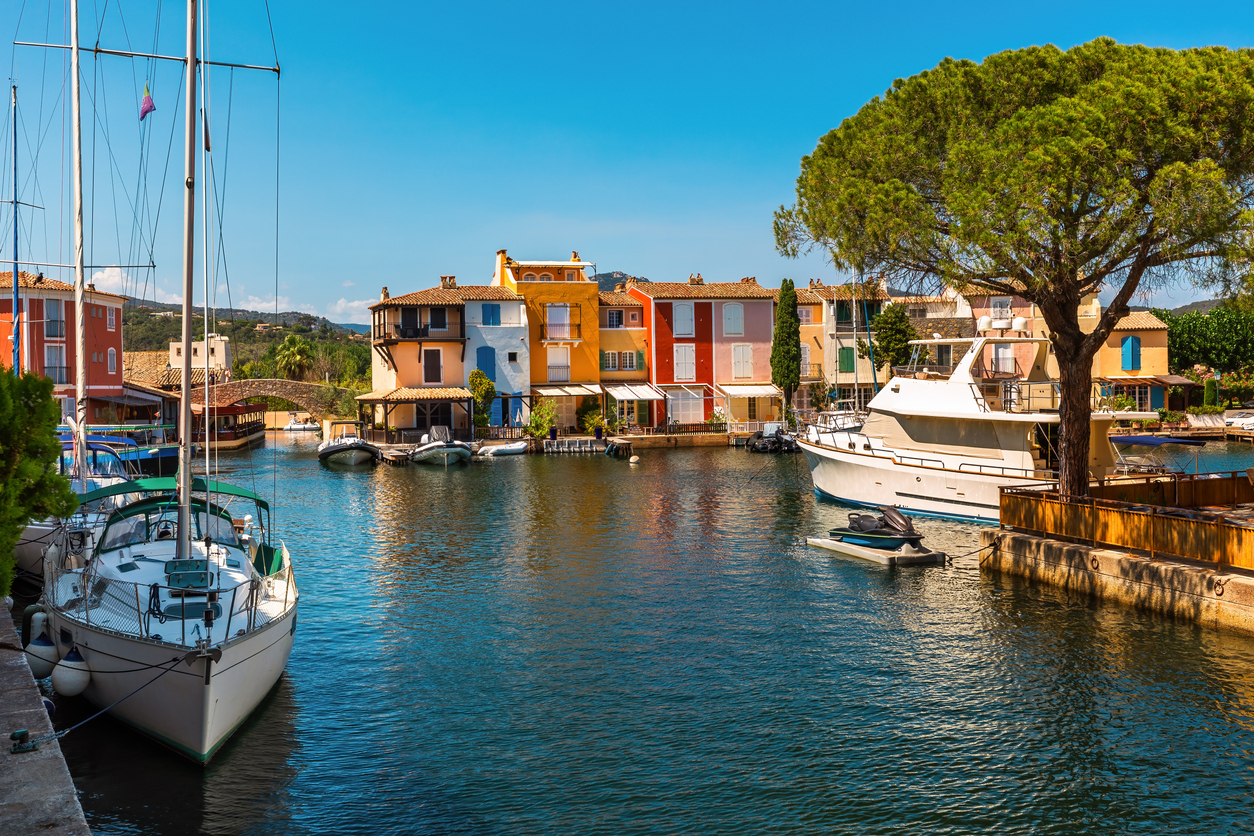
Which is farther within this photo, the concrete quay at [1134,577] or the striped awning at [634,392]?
the striped awning at [634,392]

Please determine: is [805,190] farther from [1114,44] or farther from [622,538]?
[622,538]

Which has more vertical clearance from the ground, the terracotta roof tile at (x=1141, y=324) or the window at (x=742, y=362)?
the terracotta roof tile at (x=1141, y=324)

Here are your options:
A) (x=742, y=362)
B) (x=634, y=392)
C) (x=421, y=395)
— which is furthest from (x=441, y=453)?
(x=742, y=362)

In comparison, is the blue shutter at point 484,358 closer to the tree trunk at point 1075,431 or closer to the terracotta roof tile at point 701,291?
the terracotta roof tile at point 701,291

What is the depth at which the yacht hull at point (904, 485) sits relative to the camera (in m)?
27.2

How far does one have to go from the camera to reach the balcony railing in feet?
193

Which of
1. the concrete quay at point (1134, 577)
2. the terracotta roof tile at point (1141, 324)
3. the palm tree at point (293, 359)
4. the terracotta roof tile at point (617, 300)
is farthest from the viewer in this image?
the palm tree at point (293, 359)

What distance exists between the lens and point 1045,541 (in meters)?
19.2

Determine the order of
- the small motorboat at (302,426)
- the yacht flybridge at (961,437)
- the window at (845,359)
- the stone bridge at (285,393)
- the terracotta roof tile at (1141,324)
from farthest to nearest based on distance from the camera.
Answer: the small motorboat at (302,426)
the stone bridge at (285,393)
the window at (845,359)
the terracotta roof tile at (1141,324)
the yacht flybridge at (961,437)

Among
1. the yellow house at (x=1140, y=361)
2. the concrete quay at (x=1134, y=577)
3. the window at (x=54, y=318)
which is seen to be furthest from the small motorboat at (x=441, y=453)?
the yellow house at (x=1140, y=361)

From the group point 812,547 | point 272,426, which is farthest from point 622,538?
point 272,426

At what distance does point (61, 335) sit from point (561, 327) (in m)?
27.8

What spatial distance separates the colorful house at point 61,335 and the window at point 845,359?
143 feet

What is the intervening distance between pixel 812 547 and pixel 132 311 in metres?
117
